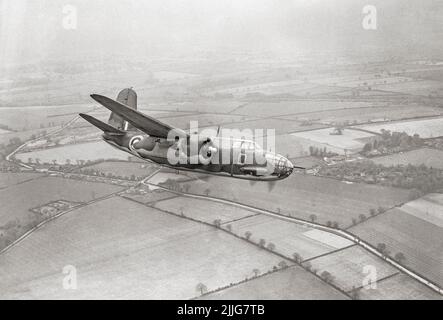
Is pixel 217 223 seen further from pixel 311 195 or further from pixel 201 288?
pixel 311 195

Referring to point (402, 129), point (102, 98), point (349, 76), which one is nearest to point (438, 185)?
point (402, 129)

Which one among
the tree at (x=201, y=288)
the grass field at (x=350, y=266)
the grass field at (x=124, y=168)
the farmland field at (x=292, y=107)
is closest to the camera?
the tree at (x=201, y=288)

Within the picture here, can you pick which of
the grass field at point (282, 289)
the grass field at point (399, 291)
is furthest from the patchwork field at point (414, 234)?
the grass field at point (282, 289)

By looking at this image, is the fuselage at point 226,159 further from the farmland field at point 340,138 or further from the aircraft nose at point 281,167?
the farmland field at point 340,138

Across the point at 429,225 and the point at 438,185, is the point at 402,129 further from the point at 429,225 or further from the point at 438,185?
the point at 429,225

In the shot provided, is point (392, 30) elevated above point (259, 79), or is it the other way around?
point (392, 30)
